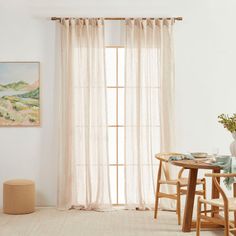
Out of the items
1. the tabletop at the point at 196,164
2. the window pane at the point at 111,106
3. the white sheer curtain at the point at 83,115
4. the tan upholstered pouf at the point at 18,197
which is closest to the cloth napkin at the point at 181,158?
the tabletop at the point at 196,164

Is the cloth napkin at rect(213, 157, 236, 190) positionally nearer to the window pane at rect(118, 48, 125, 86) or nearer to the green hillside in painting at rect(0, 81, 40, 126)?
the window pane at rect(118, 48, 125, 86)

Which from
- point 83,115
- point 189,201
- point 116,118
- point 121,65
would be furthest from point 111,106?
point 189,201

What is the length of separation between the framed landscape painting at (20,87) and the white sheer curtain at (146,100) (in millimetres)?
1227

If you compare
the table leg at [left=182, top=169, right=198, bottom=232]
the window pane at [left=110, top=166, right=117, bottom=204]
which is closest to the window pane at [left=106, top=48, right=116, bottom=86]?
the window pane at [left=110, top=166, right=117, bottom=204]

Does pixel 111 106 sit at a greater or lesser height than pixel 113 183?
greater

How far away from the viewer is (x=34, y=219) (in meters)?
6.37

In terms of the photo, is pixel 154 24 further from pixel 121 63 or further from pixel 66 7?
pixel 66 7

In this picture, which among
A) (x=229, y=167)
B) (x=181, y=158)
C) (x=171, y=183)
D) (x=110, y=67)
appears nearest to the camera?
(x=229, y=167)

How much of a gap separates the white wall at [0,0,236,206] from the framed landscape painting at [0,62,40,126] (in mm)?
85

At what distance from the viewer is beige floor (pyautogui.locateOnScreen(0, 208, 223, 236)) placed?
5.71m

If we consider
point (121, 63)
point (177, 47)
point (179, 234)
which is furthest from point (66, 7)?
point (179, 234)

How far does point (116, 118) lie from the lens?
7.26 m

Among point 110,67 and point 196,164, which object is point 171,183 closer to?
point 196,164

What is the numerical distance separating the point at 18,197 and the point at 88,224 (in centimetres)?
108
